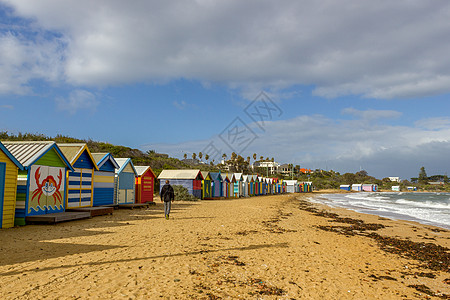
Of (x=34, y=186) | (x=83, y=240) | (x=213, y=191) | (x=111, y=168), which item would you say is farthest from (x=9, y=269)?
(x=213, y=191)

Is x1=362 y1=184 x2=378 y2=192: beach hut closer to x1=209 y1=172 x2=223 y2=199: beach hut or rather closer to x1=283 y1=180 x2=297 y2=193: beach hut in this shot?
x1=283 y1=180 x2=297 y2=193: beach hut

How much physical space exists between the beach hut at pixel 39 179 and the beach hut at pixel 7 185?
51 cm

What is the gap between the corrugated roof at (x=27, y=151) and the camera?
500 inches

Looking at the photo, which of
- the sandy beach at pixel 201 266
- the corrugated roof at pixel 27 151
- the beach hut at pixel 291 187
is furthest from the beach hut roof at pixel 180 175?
the beach hut at pixel 291 187

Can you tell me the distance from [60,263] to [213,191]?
104 feet

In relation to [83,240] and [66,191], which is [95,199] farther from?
[83,240]

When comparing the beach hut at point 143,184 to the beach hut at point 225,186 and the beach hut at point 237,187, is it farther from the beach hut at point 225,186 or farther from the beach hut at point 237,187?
the beach hut at point 237,187

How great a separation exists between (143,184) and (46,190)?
11.2 metres

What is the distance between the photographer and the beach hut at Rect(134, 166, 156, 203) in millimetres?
24188

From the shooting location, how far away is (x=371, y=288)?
6512mm

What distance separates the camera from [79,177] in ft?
54.2

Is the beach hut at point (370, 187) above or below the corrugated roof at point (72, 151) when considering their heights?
below

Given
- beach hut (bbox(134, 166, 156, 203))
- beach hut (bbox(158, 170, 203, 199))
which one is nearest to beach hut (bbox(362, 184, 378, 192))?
beach hut (bbox(158, 170, 203, 199))

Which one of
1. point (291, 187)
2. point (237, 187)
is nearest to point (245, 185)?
point (237, 187)
